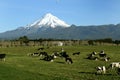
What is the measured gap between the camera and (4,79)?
2966 cm

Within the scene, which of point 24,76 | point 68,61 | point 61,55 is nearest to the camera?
point 24,76

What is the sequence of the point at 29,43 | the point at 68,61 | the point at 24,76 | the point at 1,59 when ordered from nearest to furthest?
the point at 24,76 → the point at 68,61 → the point at 1,59 → the point at 29,43

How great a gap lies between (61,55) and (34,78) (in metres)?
32.5

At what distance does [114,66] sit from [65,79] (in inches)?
482

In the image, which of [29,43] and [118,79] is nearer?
[118,79]

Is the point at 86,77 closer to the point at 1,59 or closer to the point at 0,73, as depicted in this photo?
the point at 0,73

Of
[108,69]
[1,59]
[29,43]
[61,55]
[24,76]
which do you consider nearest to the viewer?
[24,76]

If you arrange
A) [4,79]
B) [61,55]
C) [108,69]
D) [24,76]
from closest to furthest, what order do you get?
[4,79] → [24,76] → [108,69] → [61,55]

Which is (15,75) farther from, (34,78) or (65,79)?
(65,79)

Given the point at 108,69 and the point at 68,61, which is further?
the point at 68,61

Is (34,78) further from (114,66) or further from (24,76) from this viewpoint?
(114,66)

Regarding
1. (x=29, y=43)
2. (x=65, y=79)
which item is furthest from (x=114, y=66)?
(x=29, y=43)

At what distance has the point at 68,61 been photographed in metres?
51.2

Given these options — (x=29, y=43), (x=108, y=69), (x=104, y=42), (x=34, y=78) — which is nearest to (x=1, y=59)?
(x=108, y=69)
